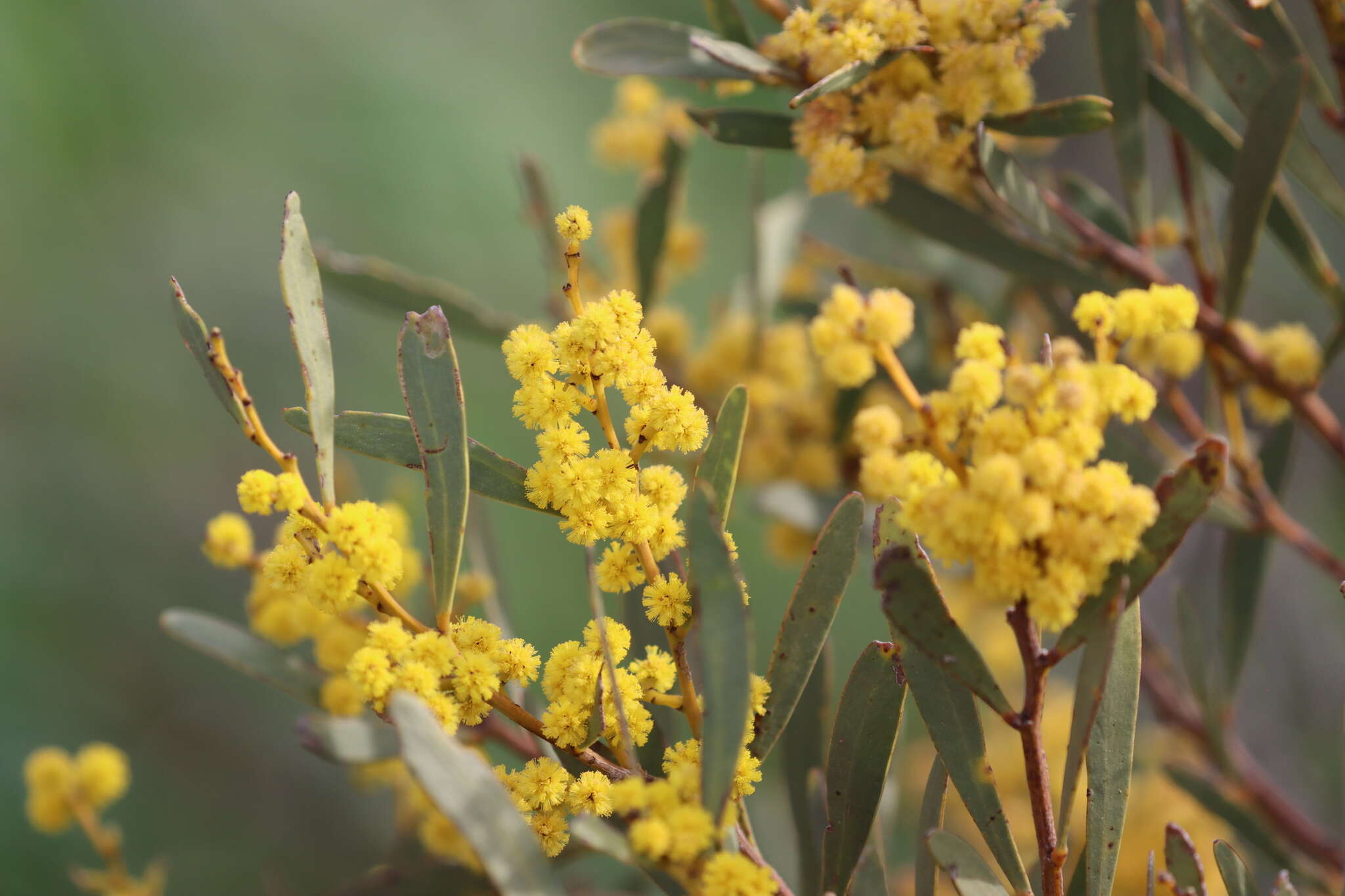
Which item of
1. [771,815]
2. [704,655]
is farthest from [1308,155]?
[771,815]

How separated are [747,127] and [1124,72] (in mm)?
317

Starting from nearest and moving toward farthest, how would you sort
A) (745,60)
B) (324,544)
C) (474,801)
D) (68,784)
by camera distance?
(474,801)
(324,544)
(745,60)
(68,784)

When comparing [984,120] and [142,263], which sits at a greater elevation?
[984,120]

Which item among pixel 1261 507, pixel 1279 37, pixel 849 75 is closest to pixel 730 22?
pixel 849 75

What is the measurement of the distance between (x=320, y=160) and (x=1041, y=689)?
226cm

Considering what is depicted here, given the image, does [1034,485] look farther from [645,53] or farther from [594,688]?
[645,53]

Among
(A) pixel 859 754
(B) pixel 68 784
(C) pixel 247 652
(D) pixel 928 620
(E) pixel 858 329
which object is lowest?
(B) pixel 68 784

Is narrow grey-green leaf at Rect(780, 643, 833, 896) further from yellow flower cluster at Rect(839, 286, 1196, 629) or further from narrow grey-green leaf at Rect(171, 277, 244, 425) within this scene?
narrow grey-green leaf at Rect(171, 277, 244, 425)

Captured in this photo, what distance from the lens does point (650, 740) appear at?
2.09ft

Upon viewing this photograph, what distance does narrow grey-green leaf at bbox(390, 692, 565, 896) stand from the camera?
39cm

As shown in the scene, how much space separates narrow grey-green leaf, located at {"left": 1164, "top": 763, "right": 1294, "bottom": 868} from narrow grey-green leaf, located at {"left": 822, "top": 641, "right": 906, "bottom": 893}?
410 millimetres

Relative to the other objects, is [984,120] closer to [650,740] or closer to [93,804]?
[650,740]

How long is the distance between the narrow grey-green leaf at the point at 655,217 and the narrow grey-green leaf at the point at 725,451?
521mm

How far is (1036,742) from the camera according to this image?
1.58 feet
